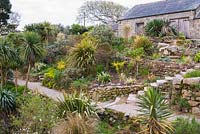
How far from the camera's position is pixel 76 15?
4472 cm

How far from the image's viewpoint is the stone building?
2272 centimetres

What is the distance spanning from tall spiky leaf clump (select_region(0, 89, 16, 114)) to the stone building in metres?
12.0

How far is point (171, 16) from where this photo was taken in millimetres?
23922

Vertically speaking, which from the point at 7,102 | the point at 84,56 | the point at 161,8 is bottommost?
the point at 7,102

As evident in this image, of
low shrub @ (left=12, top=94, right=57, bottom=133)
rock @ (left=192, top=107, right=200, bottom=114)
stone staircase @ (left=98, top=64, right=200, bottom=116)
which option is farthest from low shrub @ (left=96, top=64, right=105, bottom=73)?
rock @ (left=192, top=107, right=200, bottom=114)

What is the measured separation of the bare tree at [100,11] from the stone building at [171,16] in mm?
15581

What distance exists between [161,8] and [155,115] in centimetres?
1899

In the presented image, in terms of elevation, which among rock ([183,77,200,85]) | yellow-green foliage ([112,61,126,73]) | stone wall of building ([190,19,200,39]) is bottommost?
rock ([183,77,200,85])

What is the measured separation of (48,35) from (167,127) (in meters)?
19.1

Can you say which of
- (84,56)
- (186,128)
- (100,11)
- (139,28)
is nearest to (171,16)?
(139,28)

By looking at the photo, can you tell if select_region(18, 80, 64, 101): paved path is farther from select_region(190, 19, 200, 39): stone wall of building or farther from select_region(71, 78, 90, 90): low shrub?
select_region(190, 19, 200, 39): stone wall of building

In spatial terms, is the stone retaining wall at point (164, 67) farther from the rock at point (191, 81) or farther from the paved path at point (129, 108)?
the rock at point (191, 81)

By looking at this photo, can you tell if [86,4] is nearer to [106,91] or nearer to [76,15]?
[76,15]

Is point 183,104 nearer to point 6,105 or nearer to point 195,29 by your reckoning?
point 6,105
